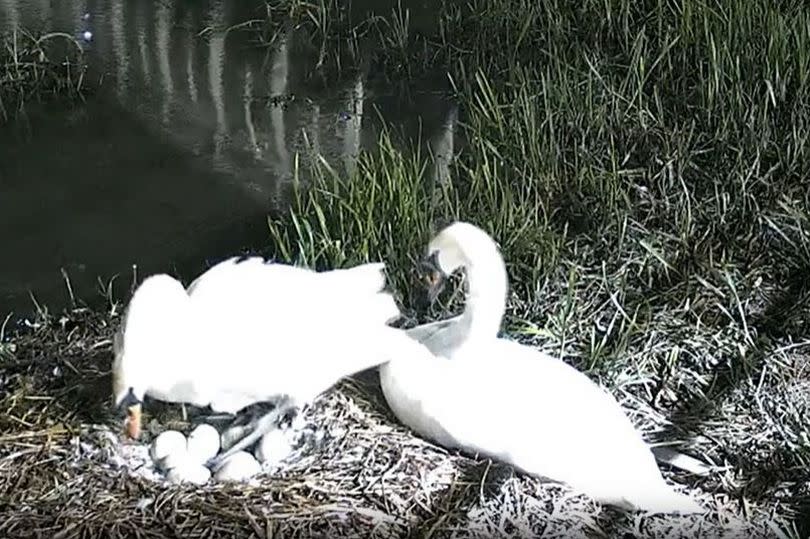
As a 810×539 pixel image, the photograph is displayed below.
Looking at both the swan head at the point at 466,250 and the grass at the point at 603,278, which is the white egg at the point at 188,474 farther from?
the swan head at the point at 466,250

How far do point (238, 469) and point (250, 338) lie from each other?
0.28 metres

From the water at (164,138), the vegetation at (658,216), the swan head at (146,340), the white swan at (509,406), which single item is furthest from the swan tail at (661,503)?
the water at (164,138)

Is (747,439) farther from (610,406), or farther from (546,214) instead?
(546,214)

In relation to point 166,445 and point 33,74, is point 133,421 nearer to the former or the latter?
point 166,445

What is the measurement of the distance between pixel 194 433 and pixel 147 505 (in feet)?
0.76

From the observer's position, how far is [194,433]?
2.64 metres

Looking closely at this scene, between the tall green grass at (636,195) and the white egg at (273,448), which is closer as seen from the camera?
the white egg at (273,448)

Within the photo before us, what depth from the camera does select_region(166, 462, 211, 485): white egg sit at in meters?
2.53

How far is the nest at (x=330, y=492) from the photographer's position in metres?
2.41

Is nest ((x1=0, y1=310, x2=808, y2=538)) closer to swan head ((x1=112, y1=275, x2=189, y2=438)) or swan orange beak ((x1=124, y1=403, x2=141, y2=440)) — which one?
swan orange beak ((x1=124, y1=403, x2=141, y2=440))

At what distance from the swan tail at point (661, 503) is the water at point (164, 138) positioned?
1.80 m

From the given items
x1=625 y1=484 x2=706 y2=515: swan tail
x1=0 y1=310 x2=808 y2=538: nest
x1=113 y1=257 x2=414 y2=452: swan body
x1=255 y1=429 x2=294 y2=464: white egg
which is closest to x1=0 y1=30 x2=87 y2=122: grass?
x1=0 y1=310 x2=808 y2=538: nest

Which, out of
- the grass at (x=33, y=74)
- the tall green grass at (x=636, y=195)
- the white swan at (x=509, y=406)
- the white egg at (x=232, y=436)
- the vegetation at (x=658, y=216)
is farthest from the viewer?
the grass at (x=33, y=74)

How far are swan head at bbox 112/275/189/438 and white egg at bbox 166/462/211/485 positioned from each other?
165 millimetres
